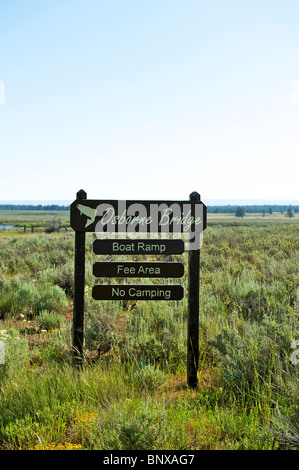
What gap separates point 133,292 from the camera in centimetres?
495

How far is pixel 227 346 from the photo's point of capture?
15.7 ft

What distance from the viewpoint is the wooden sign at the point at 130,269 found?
4.95 metres

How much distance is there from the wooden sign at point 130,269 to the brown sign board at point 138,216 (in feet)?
1.40

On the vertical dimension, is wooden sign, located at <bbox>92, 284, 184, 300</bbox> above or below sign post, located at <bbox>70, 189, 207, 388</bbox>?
below

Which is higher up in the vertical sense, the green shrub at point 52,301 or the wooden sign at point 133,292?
the wooden sign at point 133,292

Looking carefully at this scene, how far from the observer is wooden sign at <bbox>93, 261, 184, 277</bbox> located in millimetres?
4945

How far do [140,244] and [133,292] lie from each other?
619 mm

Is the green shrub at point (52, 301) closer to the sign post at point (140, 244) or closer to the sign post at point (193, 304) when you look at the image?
the sign post at point (140, 244)

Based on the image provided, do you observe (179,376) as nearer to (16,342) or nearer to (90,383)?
(90,383)

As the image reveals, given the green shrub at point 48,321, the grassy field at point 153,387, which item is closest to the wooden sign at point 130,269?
the grassy field at point 153,387

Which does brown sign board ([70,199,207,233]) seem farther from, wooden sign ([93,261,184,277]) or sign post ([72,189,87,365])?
wooden sign ([93,261,184,277])

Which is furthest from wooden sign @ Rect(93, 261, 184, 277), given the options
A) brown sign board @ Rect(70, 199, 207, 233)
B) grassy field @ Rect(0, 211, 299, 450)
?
grassy field @ Rect(0, 211, 299, 450)

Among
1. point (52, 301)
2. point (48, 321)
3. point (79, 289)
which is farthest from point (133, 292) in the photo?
point (52, 301)

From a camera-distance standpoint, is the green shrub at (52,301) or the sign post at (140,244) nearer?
the sign post at (140,244)
